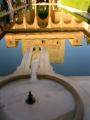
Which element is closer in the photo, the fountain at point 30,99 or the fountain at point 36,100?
the fountain at point 36,100

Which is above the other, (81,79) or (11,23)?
(11,23)

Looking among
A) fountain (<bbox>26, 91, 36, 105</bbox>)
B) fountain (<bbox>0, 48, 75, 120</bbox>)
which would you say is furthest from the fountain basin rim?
fountain (<bbox>26, 91, 36, 105</bbox>)

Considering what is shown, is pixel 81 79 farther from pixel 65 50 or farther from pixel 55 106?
pixel 65 50

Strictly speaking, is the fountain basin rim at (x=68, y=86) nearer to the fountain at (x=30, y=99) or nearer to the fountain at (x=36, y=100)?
the fountain at (x=36, y=100)

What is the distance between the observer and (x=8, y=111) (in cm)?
367

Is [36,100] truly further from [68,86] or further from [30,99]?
[68,86]

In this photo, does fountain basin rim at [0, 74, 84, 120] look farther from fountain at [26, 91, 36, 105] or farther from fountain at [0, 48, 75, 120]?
fountain at [26, 91, 36, 105]

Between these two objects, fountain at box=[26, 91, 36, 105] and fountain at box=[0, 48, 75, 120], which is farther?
fountain at box=[26, 91, 36, 105]

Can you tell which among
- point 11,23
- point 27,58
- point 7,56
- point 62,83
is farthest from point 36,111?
point 11,23

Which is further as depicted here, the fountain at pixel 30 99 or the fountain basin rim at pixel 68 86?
the fountain at pixel 30 99

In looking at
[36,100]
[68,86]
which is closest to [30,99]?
[36,100]

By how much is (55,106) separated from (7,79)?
4.22 ft

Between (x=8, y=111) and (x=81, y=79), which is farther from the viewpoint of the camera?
(x=81, y=79)

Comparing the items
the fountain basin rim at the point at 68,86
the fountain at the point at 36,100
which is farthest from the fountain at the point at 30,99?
the fountain basin rim at the point at 68,86
